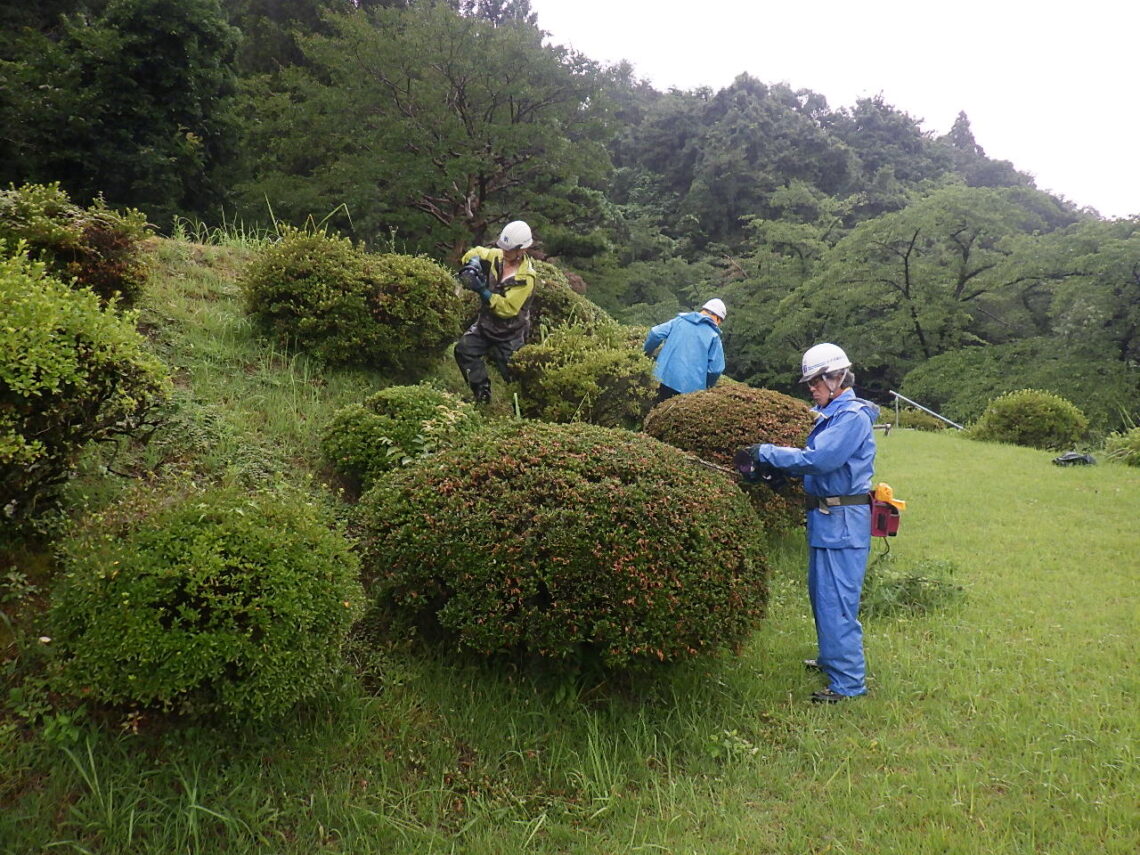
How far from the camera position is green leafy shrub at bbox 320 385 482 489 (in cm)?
472

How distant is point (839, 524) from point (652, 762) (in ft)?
5.16

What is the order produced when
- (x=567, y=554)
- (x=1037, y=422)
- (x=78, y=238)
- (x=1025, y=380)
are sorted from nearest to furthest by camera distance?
1. (x=567, y=554)
2. (x=78, y=238)
3. (x=1037, y=422)
4. (x=1025, y=380)

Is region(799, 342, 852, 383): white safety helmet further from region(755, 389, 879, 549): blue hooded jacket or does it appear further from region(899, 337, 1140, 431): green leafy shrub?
region(899, 337, 1140, 431): green leafy shrub

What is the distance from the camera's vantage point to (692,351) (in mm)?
7406

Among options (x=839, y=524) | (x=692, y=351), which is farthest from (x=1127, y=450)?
(x=839, y=524)

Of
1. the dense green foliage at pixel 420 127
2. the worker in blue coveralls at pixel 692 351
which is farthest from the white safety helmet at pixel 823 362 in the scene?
the dense green foliage at pixel 420 127

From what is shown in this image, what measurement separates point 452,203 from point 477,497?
45.8 ft

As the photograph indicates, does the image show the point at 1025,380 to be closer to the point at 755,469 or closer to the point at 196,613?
the point at 755,469

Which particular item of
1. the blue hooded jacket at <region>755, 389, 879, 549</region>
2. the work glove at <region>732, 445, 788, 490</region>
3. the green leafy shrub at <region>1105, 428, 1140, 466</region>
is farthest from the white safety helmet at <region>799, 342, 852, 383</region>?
the green leafy shrub at <region>1105, 428, 1140, 466</region>

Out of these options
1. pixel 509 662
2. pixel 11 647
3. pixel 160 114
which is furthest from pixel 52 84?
pixel 509 662

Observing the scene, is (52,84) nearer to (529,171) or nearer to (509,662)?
(529,171)

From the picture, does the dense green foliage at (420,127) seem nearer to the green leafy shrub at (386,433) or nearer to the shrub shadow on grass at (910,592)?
the green leafy shrub at (386,433)

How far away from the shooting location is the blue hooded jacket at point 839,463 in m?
3.80

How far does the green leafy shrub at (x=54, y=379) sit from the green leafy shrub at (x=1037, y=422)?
48.2ft
